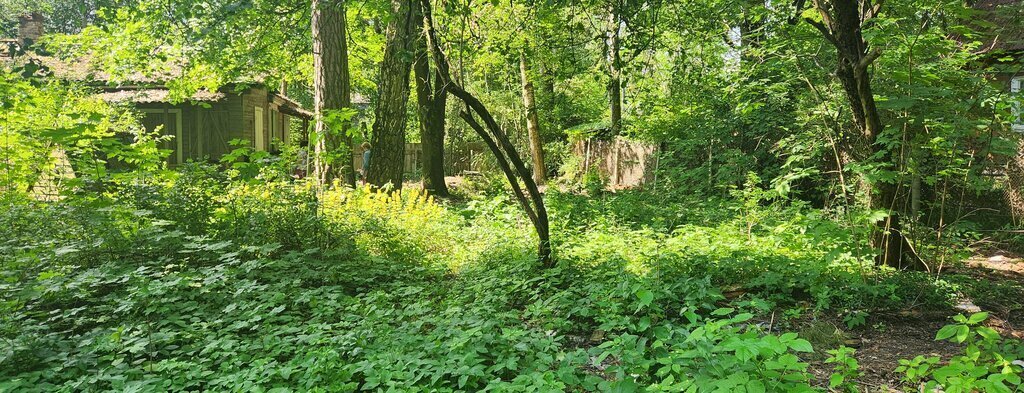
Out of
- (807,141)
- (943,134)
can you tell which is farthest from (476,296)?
(807,141)

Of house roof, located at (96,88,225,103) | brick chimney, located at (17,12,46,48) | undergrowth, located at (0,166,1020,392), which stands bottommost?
undergrowth, located at (0,166,1020,392)

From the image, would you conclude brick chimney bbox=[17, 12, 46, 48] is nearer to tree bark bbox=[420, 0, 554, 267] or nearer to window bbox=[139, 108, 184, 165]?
window bbox=[139, 108, 184, 165]

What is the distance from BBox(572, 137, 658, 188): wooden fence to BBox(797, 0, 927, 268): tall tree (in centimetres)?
875

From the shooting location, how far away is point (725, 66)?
1098cm

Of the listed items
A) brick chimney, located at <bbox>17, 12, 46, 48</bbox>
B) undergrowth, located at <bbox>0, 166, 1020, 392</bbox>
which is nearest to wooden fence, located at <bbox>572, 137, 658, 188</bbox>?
undergrowth, located at <bbox>0, 166, 1020, 392</bbox>

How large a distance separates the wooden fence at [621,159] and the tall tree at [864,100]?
8.75m

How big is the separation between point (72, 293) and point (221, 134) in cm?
Answer: 1731

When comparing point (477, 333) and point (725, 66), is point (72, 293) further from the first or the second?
point (725, 66)

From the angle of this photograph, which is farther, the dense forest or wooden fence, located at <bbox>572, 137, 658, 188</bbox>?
wooden fence, located at <bbox>572, 137, 658, 188</bbox>

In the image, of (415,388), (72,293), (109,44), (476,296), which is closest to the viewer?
(415,388)

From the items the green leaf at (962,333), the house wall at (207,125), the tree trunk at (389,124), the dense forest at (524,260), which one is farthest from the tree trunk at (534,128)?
the green leaf at (962,333)

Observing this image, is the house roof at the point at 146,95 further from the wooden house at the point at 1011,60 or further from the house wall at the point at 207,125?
the wooden house at the point at 1011,60

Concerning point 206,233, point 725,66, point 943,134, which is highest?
point 725,66

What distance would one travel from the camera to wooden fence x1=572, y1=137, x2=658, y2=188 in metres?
15.8
